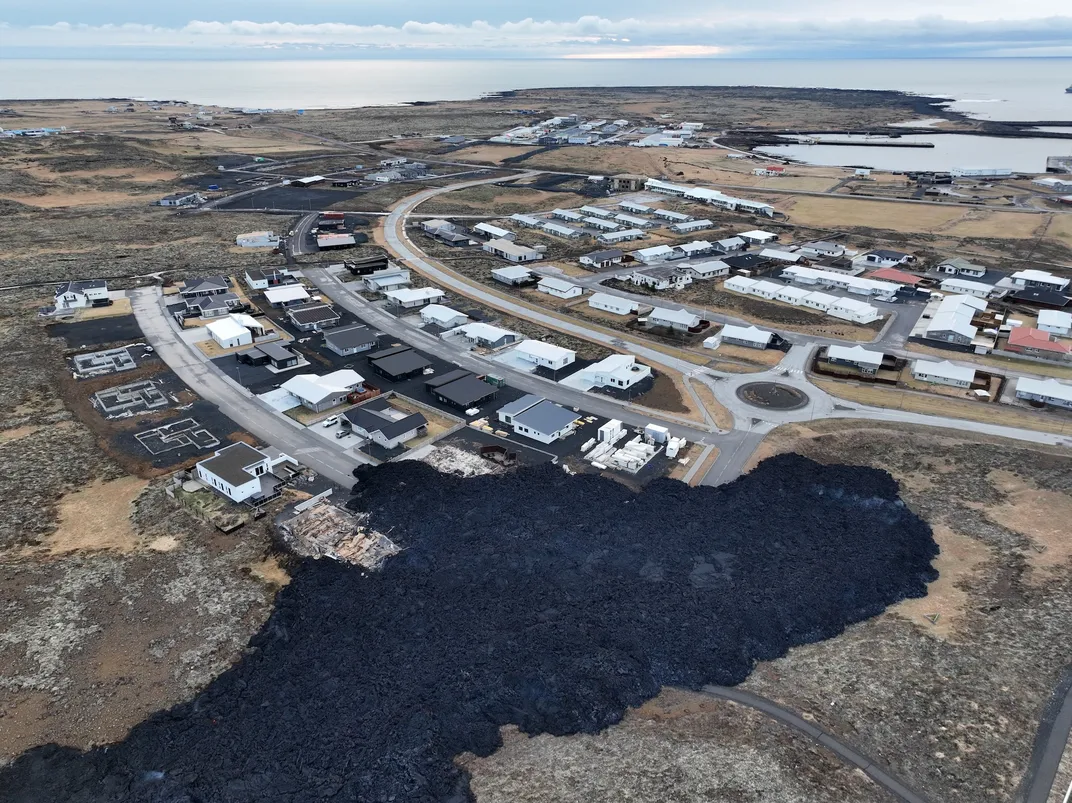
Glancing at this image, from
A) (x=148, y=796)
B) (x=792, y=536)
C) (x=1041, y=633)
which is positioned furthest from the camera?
(x=792, y=536)

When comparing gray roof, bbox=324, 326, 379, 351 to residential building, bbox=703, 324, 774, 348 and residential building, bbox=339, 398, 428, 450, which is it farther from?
residential building, bbox=703, 324, 774, 348

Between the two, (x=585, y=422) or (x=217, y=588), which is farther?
(x=585, y=422)

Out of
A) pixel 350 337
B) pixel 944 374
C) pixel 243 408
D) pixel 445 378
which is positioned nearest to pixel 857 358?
pixel 944 374

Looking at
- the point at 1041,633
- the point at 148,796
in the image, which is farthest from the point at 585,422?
the point at 148,796

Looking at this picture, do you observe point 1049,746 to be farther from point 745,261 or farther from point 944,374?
point 745,261

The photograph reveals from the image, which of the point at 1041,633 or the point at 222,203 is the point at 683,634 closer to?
the point at 1041,633

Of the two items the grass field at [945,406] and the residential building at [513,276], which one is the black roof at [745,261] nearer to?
the residential building at [513,276]

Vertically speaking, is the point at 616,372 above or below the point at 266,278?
below
